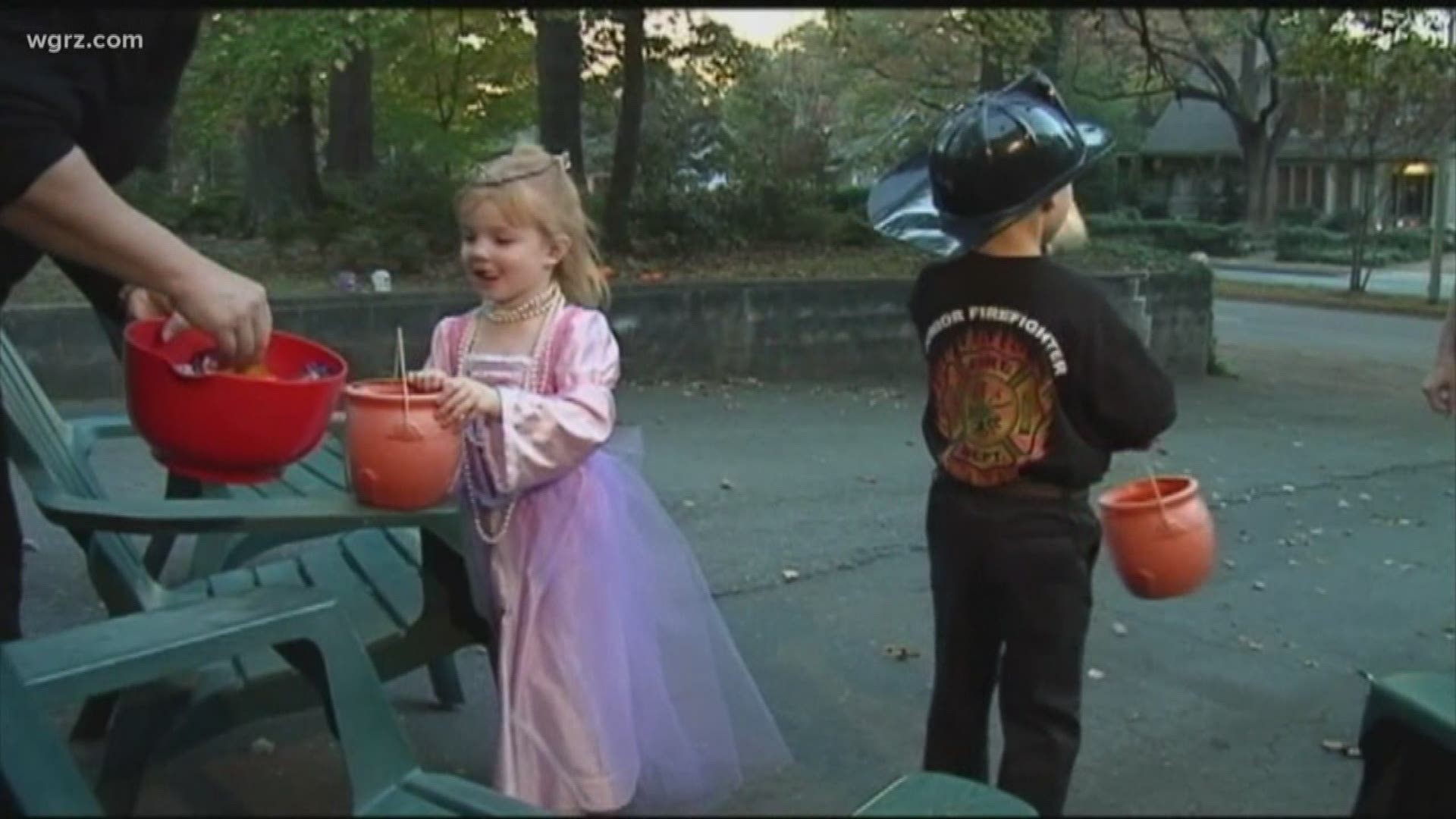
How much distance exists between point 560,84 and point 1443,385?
9.81m

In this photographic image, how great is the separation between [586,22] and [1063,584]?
10.4 metres

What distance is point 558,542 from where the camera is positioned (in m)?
2.86

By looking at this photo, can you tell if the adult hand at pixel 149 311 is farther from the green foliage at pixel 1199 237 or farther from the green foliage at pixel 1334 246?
the green foliage at pixel 1334 246

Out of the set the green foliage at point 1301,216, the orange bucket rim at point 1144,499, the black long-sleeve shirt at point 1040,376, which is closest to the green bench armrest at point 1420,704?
the orange bucket rim at point 1144,499

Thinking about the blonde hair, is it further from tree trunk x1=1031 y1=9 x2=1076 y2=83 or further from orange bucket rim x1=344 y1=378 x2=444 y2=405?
tree trunk x1=1031 y1=9 x2=1076 y2=83

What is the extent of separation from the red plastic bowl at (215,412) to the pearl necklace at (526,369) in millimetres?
501

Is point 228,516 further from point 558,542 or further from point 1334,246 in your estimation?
point 1334,246

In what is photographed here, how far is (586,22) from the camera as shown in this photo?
484 inches

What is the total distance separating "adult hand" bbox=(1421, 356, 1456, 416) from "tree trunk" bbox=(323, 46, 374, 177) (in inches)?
416

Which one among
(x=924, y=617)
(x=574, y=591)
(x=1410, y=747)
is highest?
(x=574, y=591)

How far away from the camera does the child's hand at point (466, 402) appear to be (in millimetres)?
2477

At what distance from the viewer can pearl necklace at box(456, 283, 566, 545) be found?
2.80 metres

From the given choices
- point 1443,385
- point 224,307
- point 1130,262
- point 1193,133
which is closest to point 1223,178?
point 1193,133

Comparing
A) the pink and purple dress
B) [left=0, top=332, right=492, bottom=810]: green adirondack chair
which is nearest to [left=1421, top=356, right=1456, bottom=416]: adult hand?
the pink and purple dress
